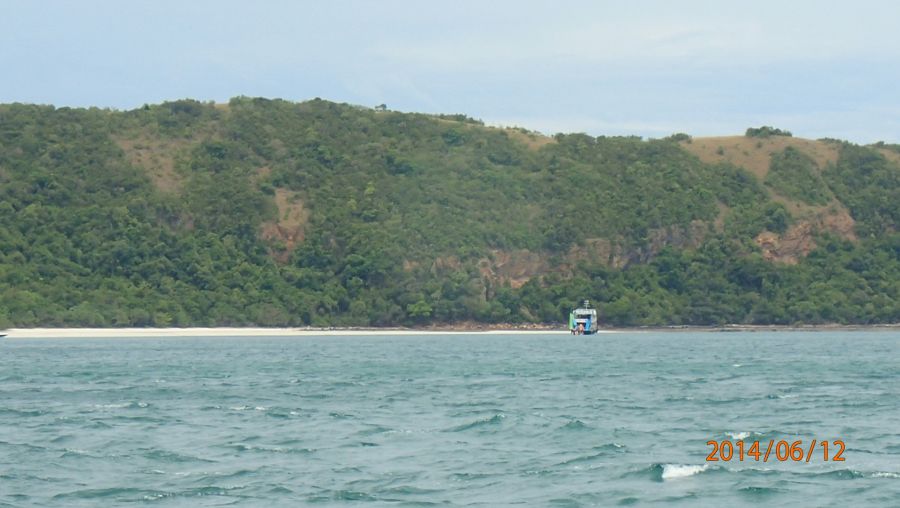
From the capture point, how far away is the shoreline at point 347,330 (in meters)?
148

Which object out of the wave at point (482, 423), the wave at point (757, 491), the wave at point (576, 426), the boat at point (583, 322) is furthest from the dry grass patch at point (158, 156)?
the wave at point (757, 491)

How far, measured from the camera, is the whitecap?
1417 inches

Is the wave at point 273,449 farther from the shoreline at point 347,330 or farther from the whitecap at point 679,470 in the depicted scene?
the shoreline at point 347,330

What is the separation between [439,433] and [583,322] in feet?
412

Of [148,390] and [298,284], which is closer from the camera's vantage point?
[148,390]

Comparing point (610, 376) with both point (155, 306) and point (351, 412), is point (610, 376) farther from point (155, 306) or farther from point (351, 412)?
point (155, 306)

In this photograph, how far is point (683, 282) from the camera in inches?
7549

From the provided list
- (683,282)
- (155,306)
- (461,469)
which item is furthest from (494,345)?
(461,469)

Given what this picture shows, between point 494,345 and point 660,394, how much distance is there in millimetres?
68016

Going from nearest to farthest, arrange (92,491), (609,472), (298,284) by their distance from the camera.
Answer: (92,491) < (609,472) < (298,284)

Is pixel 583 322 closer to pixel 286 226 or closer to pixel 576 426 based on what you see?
pixel 286 226

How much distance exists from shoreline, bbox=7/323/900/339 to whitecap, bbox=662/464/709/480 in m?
116

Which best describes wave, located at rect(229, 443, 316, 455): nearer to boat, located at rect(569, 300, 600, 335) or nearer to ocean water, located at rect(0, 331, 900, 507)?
ocean water, located at rect(0, 331, 900, 507)

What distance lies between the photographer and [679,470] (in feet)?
120
